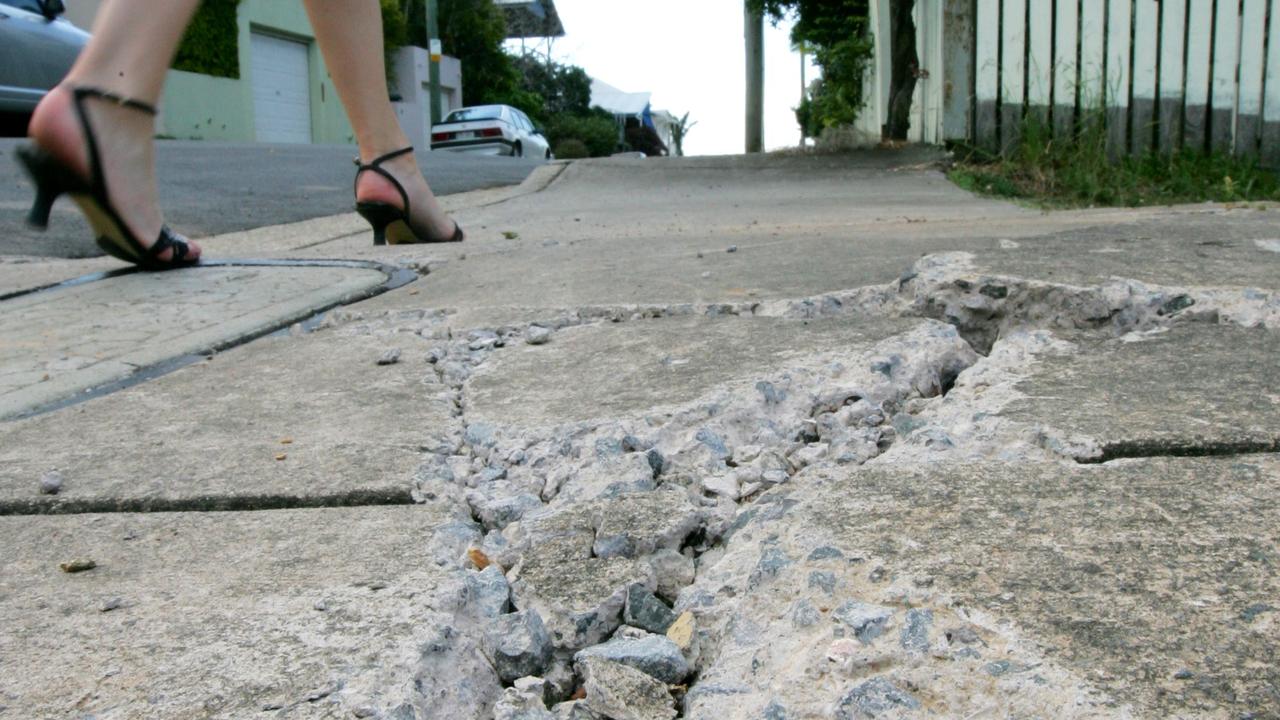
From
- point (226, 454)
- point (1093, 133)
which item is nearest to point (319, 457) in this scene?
point (226, 454)

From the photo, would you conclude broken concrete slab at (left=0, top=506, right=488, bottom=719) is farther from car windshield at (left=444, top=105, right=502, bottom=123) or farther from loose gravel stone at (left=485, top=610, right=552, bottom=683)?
car windshield at (left=444, top=105, right=502, bottom=123)

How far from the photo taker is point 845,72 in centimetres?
967

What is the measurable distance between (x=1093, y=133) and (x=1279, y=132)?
2.85 ft

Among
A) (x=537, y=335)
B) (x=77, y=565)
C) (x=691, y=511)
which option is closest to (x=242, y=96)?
(x=537, y=335)

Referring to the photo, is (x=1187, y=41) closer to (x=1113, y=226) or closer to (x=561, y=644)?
(x=1113, y=226)

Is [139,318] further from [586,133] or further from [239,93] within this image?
[586,133]

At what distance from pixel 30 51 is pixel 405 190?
21.1 ft

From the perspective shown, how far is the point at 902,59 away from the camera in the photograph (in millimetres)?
7230

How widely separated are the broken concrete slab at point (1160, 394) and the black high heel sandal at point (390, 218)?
1.69 metres

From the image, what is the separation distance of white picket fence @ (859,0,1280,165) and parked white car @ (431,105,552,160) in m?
13.7

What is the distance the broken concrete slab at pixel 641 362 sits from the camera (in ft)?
4.05

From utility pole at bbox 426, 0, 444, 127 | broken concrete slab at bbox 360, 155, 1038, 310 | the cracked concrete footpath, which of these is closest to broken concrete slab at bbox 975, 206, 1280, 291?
the cracked concrete footpath

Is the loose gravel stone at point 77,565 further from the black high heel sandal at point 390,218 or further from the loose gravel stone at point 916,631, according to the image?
the black high heel sandal at point 390,218

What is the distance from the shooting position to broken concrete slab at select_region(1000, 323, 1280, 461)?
100cm
